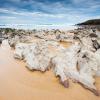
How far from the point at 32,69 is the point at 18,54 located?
1469 millimetres

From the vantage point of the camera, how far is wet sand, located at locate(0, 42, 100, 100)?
2924 mm

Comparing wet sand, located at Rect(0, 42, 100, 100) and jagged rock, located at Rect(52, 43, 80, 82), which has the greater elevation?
jagged rock, located at Rect(52, 43, 80, 82)

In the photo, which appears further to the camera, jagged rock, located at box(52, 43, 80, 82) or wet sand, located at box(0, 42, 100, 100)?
jagged rock, located at box(52, 43, 80, 82)

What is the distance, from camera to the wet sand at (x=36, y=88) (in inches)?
115

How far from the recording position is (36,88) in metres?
3.18

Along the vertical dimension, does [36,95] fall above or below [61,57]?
below

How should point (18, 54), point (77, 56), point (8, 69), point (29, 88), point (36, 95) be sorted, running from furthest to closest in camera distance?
point (18, 54) < point (77, 56) < point (8, 69) < point (29, 88) < point (36, 95)

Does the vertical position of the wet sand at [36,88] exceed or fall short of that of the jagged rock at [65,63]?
it falls short

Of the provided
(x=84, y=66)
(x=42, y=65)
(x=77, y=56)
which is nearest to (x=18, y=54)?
(x=42, y=65)

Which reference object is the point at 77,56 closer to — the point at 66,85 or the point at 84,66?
the point at 84,66

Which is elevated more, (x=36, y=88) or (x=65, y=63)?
(x=65, y=63)

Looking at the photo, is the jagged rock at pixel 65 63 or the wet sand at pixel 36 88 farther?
the jagged rock at pixel 65 63

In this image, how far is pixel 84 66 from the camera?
3.83 metres

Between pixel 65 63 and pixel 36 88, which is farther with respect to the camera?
pixel 65 63
